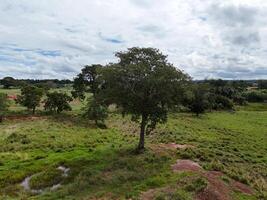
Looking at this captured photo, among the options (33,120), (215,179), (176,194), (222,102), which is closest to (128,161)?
(215,179)

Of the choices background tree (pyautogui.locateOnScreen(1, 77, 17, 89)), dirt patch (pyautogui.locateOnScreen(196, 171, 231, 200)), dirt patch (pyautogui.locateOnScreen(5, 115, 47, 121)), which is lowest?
dirt patch (pyautogui.locateOnScreen(196, 171, 231, 200))

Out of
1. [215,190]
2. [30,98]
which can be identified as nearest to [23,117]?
[30,98]

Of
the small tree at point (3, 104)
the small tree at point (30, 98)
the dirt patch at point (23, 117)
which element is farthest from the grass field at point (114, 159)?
the small tree at point (30, 98)

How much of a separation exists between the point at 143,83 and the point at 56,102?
1558 inches

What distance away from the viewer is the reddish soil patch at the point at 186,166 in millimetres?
32531

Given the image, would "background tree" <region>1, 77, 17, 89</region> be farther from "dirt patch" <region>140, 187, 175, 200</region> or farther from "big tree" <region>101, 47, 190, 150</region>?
"dirt patch" <region>140, 187, 175, 200</region>

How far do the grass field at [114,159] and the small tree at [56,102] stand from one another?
906 centimetres

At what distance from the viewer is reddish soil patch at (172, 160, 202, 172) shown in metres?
32.5

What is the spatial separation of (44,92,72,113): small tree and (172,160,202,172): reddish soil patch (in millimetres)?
42552

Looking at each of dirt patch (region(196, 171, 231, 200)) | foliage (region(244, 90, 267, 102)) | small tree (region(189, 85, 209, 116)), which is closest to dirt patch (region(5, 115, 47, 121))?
small tree (region(189, 85, 209, 116))

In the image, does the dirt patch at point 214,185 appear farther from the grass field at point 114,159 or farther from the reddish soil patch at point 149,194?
the reddish soil patch at point 149,194

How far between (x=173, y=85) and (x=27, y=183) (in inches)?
684

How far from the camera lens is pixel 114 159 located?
35.9 metres

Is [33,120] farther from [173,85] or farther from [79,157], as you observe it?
[173,85]
